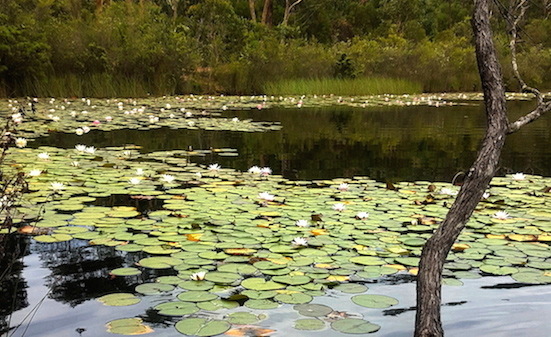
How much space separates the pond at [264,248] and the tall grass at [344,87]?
12745mm

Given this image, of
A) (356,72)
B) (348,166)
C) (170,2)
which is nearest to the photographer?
(348,166)

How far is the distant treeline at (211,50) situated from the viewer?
14266mm

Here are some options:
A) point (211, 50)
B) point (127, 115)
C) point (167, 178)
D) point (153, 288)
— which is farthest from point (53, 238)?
point (211, 50)

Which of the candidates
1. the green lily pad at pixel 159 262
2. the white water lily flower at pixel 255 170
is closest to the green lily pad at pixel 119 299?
the green lily pad at pixel 159 262

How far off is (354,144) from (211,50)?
1286 cm

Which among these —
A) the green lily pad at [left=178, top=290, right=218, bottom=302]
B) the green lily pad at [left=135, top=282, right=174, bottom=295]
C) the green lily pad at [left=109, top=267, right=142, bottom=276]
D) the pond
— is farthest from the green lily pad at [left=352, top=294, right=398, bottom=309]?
the green lily pad at [left=109, top=267, right=142, bottom=276]

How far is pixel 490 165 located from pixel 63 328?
1.74m

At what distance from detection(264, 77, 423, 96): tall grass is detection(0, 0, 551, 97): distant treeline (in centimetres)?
25

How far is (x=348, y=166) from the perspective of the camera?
678cm

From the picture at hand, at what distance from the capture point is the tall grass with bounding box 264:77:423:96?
19.8 m

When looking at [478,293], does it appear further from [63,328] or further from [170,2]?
[170,2]

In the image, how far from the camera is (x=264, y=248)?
11.2ft

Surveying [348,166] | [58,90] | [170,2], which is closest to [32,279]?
[348,166]

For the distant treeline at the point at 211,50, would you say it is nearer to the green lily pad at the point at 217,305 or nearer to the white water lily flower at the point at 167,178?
the white water lily flower at the point at 167,178
